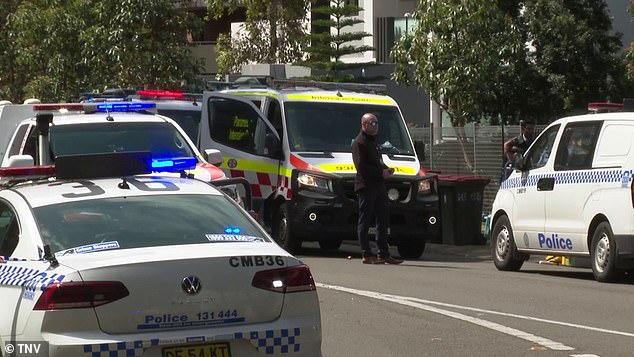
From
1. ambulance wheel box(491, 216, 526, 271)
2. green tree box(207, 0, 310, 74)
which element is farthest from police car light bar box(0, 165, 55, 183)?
green tree box(207, 0, 310, 74)

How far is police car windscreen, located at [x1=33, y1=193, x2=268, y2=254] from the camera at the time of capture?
24.3 ft

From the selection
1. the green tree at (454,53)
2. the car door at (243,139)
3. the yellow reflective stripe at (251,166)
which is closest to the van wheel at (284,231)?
the car door at (243,139)

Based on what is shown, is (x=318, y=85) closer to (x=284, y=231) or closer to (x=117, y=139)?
(x=284, y=231)

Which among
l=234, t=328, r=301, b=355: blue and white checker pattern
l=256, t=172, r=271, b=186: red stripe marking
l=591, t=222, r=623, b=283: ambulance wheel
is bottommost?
l=591, t=222, r=623, b=283: ambulance wheel

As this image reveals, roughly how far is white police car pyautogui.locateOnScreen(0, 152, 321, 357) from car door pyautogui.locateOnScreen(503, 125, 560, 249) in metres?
8.80

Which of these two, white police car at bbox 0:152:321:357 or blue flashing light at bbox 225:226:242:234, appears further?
blue flashing light at bbox 225:226:242:234

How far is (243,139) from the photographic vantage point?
19672mm

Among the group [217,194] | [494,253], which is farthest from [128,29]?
[217,194]

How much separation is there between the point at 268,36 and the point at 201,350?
106 feet

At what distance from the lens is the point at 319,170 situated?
60.5 feet

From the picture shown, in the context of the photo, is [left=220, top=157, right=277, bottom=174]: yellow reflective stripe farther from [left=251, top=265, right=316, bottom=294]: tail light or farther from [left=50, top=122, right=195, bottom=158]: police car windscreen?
[left=251, top=265, right=316, bottom=294]: tail light

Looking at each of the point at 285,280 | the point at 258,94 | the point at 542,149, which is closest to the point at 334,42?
the point at 258,94

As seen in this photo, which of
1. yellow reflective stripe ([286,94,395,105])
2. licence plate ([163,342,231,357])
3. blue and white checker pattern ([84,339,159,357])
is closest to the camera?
blue and white checker pattern ([84,339,159,357])

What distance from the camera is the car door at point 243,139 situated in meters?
19.2
